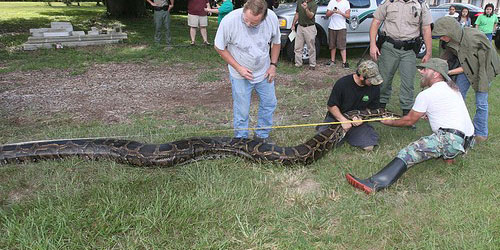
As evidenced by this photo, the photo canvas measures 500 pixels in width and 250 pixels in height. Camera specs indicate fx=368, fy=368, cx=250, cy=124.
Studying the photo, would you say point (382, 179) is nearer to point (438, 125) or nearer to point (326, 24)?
point (438, 125)

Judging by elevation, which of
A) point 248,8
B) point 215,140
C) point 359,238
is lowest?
point 359,238

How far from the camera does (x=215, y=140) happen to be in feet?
17.1

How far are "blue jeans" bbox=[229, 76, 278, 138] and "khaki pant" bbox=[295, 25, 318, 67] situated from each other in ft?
17.6

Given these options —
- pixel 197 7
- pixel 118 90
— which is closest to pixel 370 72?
pixel 118 90

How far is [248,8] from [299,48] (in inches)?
254

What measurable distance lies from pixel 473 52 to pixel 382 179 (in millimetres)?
2758

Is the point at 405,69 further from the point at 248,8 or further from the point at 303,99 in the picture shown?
the point at 248,8

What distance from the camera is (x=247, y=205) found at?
12.8ft

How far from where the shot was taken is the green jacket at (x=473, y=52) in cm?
544

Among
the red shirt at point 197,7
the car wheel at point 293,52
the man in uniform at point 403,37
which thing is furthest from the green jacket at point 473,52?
the red shirt at point 197,7

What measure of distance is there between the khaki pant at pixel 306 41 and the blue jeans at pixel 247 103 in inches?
211

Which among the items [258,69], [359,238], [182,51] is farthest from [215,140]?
[182,51]

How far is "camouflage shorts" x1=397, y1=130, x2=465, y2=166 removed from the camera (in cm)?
439

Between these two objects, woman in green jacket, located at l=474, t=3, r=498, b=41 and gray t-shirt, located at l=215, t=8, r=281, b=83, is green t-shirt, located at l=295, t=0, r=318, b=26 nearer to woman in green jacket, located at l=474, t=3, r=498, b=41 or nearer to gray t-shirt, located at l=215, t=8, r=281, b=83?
gray t-shirt, located at l=215, t=8, r=281, b=83
